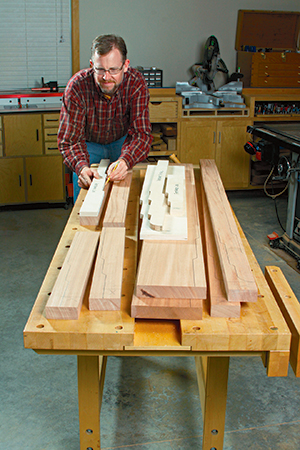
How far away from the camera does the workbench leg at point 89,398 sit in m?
1.39

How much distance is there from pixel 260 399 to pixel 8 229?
106 inches

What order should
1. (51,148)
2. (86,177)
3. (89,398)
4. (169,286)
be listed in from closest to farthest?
(169,286) < (89,398) < (86,177) < (51,148)

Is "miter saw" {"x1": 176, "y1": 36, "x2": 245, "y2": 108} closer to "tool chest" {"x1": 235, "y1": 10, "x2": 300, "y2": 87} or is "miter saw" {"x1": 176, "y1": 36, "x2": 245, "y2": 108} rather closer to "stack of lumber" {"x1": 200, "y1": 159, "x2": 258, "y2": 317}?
"tool chest" {"x1": 235, "y1": 10, "x2": 300, "y2": 87}

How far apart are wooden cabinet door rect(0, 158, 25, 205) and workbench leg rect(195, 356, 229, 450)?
326cm

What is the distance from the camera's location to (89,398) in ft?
4.66

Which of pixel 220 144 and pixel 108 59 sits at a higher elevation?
pixel 108 59

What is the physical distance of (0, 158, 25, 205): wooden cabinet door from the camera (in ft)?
13.7

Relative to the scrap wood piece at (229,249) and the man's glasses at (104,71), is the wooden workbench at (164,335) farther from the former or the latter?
the man's glasses at (104,71)

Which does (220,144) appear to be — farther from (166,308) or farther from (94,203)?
(166,308)

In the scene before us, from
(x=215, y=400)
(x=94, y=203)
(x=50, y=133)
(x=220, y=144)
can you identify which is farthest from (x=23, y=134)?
(x=215, y=400)

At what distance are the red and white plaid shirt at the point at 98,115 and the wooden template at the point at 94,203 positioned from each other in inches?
8.0

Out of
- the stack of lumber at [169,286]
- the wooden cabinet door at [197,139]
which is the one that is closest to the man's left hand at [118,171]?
the stack of lumber at [169,286]

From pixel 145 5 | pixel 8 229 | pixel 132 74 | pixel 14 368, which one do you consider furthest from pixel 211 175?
pixel 145 5

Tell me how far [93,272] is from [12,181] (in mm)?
3262
